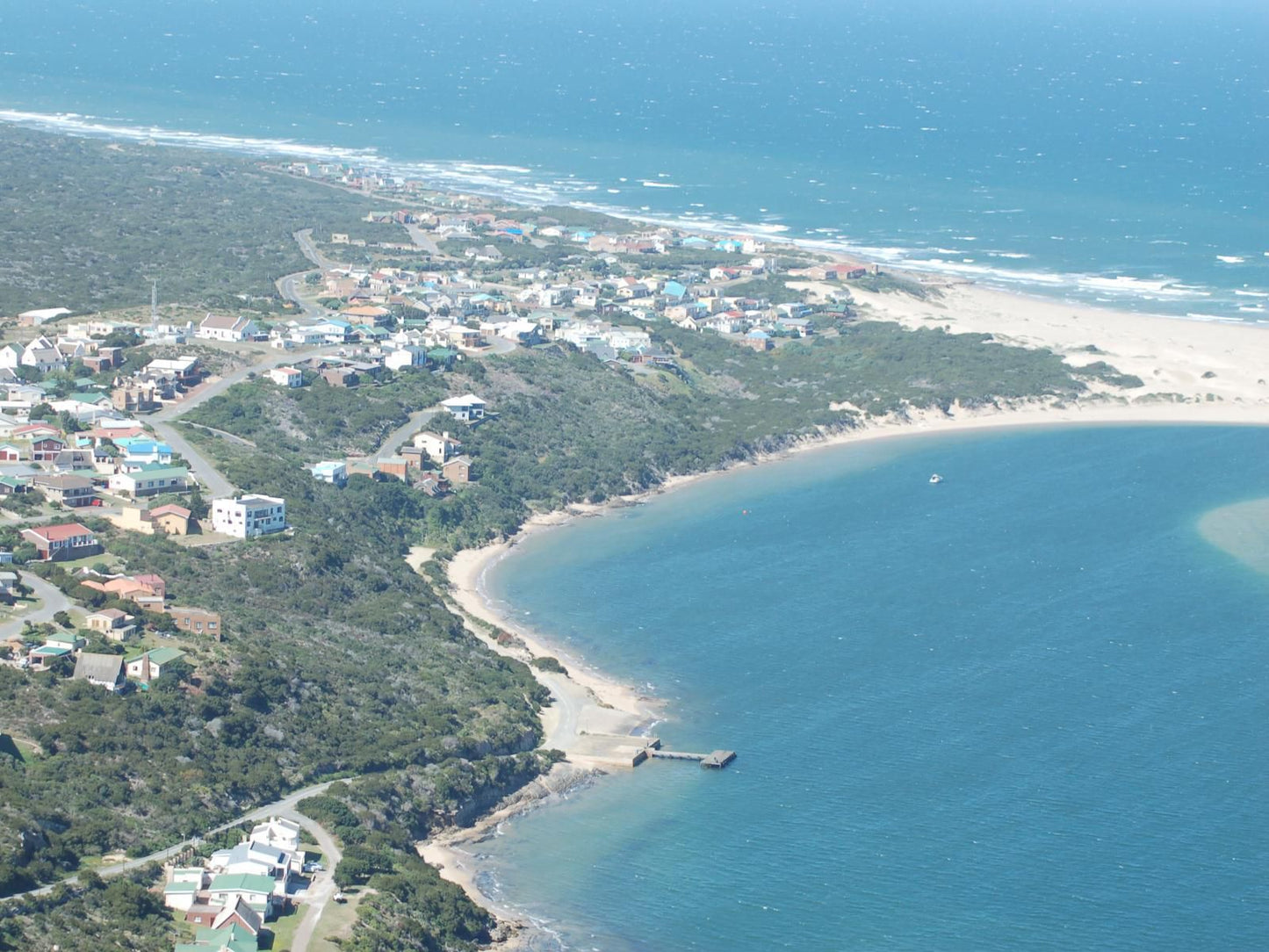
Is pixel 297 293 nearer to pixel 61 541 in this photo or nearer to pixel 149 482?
pixel 149 482

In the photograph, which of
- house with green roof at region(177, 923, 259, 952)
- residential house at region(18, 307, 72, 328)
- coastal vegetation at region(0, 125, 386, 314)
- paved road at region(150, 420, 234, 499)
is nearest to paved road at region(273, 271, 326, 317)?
coastal vegetation at region(0, 125, 386, 314)

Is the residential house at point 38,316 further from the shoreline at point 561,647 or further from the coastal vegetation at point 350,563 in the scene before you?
the shoreline at point 561,647

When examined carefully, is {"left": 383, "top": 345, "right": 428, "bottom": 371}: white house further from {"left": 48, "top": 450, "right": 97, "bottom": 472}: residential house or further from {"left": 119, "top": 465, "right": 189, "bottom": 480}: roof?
{"left": 48, "top": 450, "right": 97, "bottom": 472}: residential house

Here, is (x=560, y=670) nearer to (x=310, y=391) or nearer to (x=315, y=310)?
(x=310, y=391)

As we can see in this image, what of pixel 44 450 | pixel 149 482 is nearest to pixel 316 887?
pixel 149 482

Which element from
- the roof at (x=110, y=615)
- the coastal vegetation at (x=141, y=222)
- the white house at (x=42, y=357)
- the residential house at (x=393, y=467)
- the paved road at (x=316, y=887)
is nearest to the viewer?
the paved road at (x=316, y=887)

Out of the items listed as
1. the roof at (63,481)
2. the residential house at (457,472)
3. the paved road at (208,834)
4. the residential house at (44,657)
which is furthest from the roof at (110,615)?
the residential house at (457,472)

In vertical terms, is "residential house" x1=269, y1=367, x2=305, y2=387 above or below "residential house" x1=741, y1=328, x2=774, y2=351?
below
